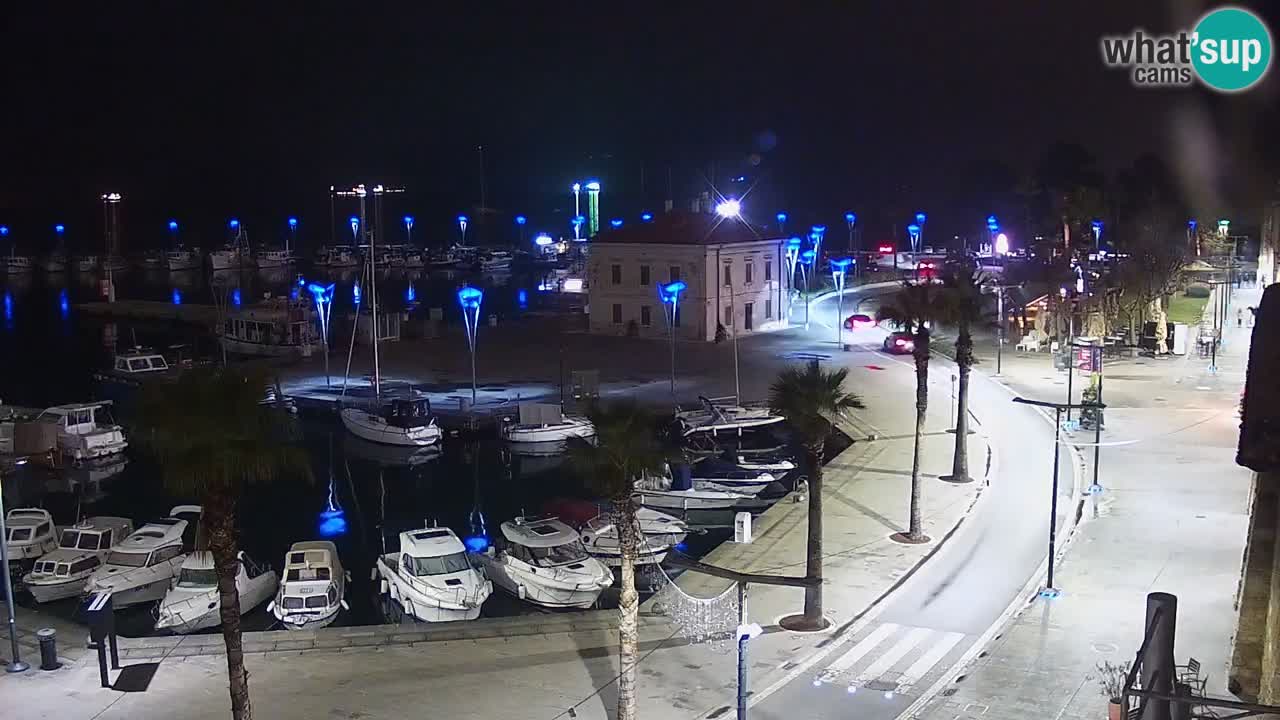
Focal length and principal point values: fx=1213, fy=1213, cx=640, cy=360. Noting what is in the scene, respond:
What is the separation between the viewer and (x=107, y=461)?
51.0 m

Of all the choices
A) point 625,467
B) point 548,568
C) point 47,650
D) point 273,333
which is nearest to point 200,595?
point 47,650

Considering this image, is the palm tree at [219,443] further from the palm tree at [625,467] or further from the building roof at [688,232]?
the building roof at [688,232]

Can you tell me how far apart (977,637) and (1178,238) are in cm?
6683

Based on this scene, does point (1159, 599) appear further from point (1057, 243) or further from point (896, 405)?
point (1057, 243)

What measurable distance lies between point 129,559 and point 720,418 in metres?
25.4

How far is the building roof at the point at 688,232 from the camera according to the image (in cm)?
7550

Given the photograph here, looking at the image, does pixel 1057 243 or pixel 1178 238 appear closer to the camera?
→ pixel 1178 238

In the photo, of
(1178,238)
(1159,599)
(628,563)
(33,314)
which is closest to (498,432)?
(628,563)

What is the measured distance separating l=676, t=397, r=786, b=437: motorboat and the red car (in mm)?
25609

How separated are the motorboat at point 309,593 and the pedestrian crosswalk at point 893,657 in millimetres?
13235

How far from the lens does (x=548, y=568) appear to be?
31266 millimetres

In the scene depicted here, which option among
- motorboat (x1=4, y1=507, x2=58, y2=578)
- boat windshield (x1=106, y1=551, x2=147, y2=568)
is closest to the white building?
motorboat (x1=4, y1=507, x2=58, y2=578)

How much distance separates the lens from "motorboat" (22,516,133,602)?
32.1 meters

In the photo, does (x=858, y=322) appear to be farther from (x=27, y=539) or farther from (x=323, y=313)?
(x=27, y=539)
